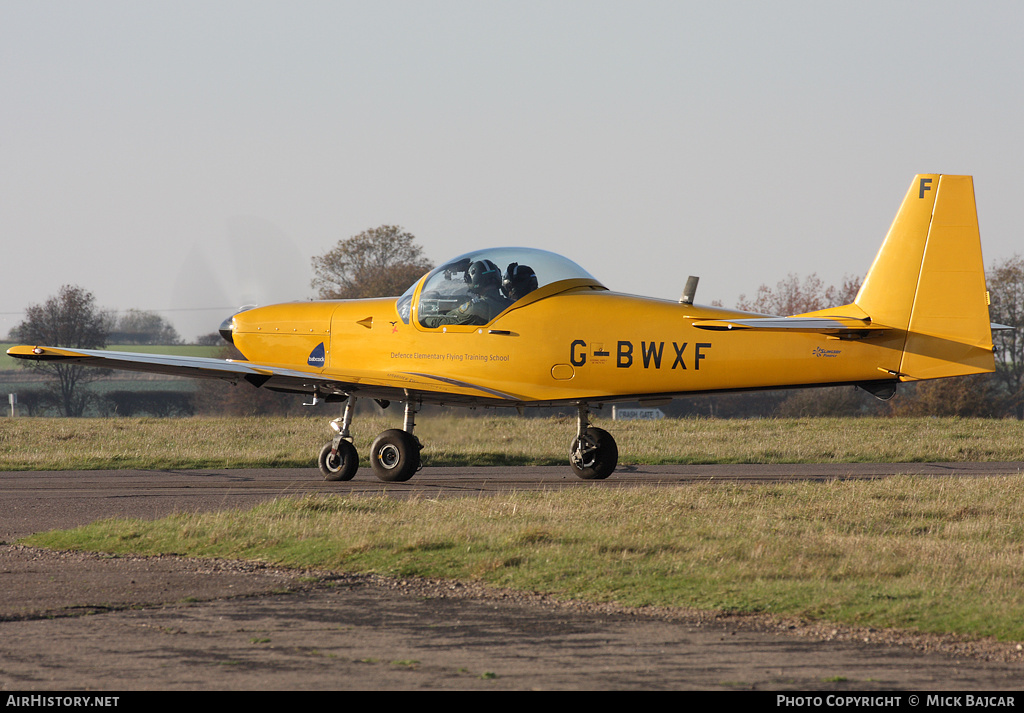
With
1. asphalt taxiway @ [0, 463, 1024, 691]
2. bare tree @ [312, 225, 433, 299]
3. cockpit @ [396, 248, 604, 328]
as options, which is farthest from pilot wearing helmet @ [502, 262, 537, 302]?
bare tree @ [312, 225, 433, 299]

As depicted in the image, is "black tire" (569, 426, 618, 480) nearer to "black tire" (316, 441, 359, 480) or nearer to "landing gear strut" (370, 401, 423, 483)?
"landing gear strut" (370, 401, 423, 483)

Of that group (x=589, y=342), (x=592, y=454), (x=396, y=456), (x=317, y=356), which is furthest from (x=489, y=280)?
(x=317, y=356)

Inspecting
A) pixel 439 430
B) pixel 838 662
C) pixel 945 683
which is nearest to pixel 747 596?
pixel 838 662

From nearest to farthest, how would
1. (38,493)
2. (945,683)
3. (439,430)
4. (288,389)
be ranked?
(945,683), (38,493), (288,389), (439,430)

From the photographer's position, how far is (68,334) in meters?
67.2

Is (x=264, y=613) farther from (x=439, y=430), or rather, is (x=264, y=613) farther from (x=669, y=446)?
(x=669, y=446)

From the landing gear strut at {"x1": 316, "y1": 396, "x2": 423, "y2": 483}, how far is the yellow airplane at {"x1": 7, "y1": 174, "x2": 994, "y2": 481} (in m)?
0.02

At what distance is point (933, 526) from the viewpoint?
10.6 meters

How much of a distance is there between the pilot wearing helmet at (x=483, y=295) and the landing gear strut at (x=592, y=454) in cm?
209

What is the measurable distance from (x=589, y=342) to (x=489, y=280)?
178 cm

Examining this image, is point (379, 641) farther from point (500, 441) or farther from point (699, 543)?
point (500, 441)

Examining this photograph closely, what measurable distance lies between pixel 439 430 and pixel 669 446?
7.44 metres

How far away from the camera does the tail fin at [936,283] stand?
13.8m

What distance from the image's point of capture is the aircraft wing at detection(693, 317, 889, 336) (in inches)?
550
